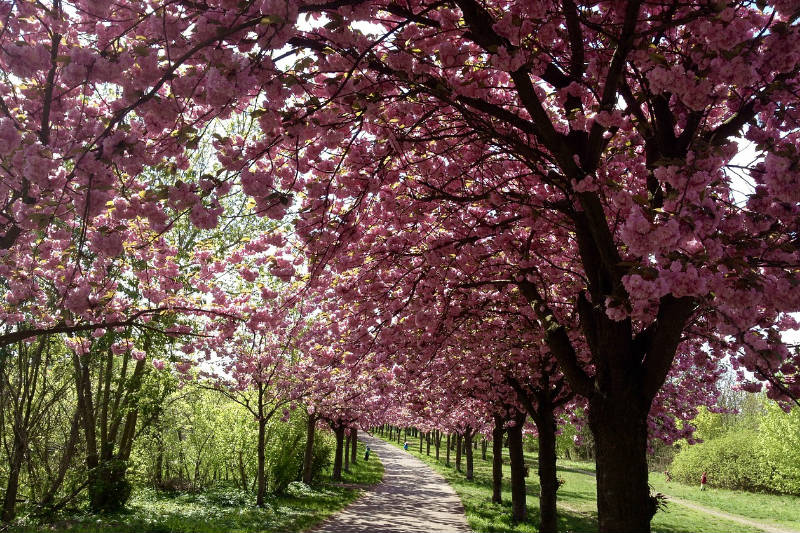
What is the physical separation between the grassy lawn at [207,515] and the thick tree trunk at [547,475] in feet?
18.1

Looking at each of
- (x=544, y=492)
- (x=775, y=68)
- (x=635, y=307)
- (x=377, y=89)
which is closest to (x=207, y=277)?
(x=377, y=89)

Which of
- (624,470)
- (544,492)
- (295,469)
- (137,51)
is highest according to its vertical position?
(137,51)

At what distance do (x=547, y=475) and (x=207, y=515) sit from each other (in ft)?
27.7

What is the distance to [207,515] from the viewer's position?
12.3 metres

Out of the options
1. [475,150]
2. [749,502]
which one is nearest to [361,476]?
[749,502]

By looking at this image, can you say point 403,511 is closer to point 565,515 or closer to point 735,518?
point 565,515

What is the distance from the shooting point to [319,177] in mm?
5633

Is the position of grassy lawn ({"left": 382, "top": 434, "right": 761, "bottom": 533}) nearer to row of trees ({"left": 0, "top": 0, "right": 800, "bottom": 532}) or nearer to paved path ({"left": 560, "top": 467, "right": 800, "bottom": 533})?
paved path ({"left": 560, "top": 467, "right": 800, "bottom": 533})

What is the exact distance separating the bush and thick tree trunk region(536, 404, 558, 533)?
1094 inches

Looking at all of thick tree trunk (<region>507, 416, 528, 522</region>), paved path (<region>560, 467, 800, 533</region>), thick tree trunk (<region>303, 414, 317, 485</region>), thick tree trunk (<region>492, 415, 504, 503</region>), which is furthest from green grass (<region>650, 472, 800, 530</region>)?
thick tree trunk (<region>303, 414, 317, 485</region>)

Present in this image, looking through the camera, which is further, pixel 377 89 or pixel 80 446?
pixel 80 446

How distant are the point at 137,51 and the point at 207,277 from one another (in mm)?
8213

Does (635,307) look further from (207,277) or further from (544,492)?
(207,277)

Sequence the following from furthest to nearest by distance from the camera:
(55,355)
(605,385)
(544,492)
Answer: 1. (55,355)
2. (544,492)
3. (605,385)
